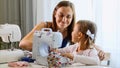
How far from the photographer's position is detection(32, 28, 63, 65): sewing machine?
1.49 m

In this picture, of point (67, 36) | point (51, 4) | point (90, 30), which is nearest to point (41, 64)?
point (90, 30)

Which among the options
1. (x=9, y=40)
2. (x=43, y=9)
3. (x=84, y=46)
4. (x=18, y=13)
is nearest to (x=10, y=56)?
(x=9, y=40)

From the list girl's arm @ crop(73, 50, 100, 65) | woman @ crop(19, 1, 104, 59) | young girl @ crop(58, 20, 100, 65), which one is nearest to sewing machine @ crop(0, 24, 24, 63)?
woman @ crop(19, 1, 104, 59)

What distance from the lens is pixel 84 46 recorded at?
161cm

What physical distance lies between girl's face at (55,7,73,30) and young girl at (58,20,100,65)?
32 centimetres

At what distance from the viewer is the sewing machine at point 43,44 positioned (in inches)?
58.6

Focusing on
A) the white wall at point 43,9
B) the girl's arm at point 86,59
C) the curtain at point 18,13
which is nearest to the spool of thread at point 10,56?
the girl's arm at point 86,59

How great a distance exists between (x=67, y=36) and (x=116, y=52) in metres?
0.67

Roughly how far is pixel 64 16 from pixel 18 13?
158cm

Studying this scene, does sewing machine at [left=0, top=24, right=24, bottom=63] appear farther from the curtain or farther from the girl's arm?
the curtain

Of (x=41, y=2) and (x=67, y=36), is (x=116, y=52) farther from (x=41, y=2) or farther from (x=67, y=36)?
(x=41, y=2)

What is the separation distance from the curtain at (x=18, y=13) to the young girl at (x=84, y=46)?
1760 millimetres

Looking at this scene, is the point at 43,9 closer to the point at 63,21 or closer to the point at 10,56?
the point at 63,21

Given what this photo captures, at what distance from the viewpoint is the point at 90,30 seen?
1.60m
